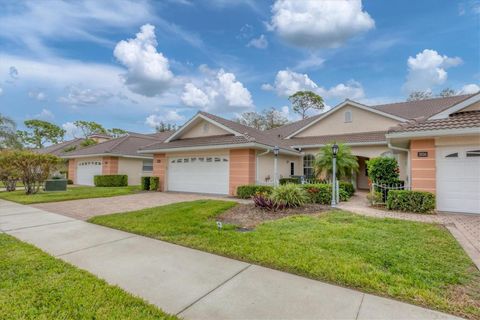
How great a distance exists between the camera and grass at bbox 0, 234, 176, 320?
2613 mm

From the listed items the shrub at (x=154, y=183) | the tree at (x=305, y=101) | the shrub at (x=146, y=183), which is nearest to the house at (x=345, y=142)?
the shrub at (x=154, y=183)

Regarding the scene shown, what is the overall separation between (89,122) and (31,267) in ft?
168

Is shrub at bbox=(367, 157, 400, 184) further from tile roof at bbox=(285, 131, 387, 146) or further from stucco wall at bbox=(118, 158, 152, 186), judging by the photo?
stucco wall at bbox=(118, 158, 152, 186)

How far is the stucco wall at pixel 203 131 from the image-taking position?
1530cm

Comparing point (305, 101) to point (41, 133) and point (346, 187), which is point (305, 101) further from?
point (41, 133)

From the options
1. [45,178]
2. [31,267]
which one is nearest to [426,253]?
[31,267]

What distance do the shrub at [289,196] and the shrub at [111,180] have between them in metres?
16.0

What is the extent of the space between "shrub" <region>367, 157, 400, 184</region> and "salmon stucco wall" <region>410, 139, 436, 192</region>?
871mm

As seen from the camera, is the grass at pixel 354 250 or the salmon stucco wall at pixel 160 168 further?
the salmon stucco wall at pixel 160 168

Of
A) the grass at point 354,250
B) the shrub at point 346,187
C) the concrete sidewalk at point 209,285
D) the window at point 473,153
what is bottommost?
the concrete sidewalk at point 209,285

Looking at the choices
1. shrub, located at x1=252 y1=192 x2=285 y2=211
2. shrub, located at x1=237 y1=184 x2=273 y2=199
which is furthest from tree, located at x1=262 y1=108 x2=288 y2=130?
shrub, located at x1=252 y1=192 x2=285 y2=211

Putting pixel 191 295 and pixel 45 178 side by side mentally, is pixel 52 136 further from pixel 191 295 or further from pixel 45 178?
pixel 191 295

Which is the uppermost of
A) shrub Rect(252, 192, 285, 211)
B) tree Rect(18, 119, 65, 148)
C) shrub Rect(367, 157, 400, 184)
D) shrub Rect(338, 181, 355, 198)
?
tree Rect(18, 119, 65, 148)

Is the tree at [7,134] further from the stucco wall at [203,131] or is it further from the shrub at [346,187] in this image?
the shrub at [346,187]
